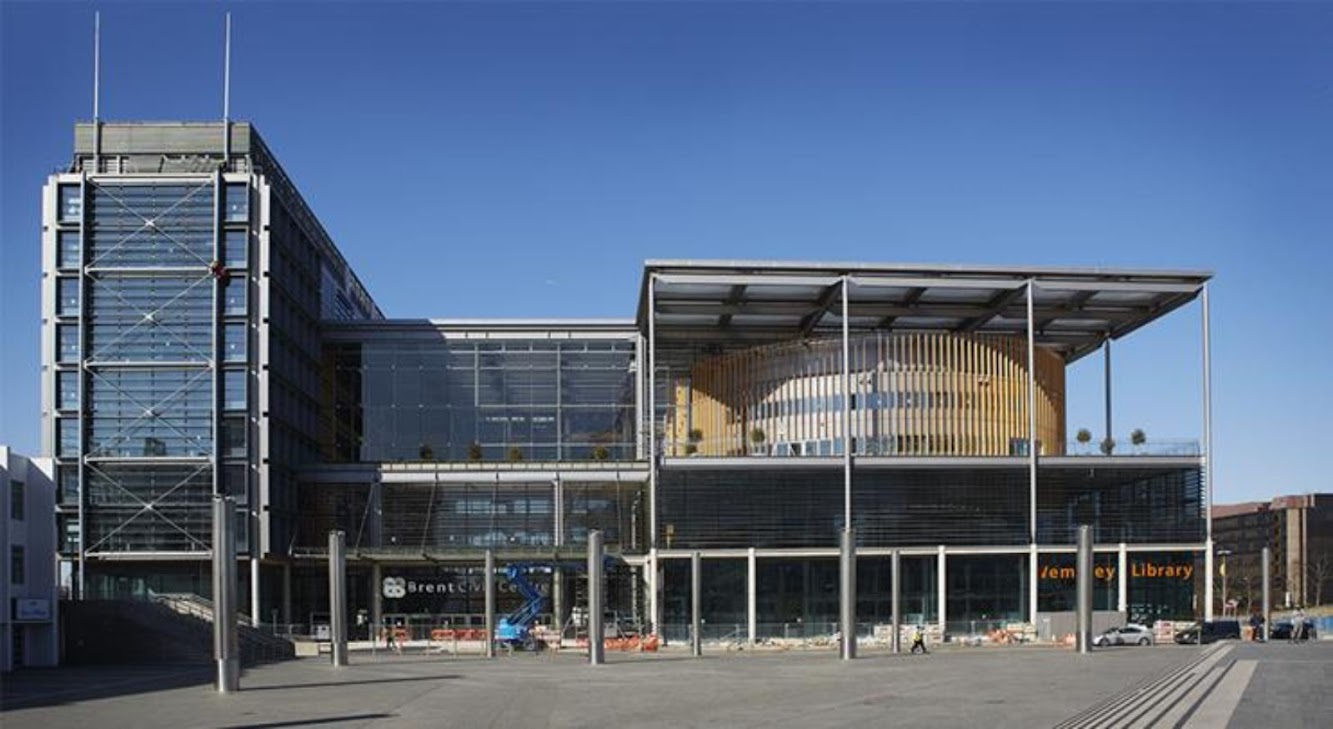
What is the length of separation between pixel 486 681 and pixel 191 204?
135 feet

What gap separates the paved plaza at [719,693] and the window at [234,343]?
73.7ft

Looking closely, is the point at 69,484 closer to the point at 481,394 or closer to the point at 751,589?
the point at 481,394

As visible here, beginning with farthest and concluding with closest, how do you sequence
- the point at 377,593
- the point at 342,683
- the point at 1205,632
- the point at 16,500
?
the point at 377,593 → the point at 1205,632 → the point at 16,500 → the point at 342,683

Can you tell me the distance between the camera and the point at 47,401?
78.2m

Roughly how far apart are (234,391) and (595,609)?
101 feet

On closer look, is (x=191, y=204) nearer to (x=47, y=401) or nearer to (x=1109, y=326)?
(x=47, y=401)

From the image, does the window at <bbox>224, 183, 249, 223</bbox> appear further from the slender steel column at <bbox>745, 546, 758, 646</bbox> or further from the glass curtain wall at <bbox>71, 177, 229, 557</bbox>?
the slender steel column at <bbox>745, 546, 758, 646</bbox>

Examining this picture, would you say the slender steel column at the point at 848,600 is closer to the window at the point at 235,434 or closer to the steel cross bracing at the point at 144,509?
the window at the point at 235,434

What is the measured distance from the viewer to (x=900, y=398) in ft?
266

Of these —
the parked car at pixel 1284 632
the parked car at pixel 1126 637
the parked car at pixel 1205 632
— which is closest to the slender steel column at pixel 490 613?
the parked car at pixel 1126 637

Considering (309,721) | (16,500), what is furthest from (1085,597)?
(16,500)

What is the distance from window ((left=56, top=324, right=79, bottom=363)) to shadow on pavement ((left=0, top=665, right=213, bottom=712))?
70.0 feet

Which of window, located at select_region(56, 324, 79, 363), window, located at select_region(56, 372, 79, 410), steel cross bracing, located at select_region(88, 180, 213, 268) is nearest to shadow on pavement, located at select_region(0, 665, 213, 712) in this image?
window, located at select_region(56, 372, 79, 410)

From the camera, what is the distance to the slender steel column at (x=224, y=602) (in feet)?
147
